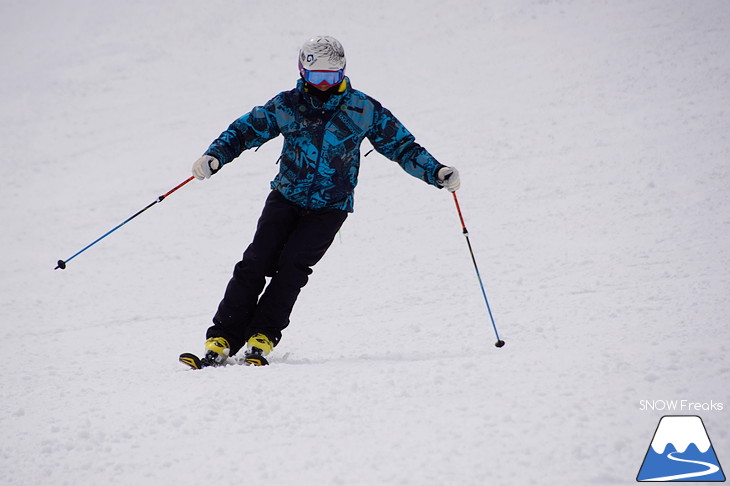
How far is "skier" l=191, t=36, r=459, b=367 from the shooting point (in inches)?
170

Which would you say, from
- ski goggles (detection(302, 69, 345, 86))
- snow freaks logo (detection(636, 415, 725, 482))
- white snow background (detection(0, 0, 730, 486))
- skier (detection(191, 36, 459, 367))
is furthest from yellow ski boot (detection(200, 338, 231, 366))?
snow freaks logo (detection(636, 415, 725, 482))

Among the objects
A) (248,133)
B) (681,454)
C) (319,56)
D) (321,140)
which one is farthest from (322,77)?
(681,454)

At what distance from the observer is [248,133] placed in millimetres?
4484

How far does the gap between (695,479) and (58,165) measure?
1097cm

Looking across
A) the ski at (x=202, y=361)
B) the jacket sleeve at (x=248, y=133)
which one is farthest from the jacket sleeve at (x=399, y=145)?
the ski at (x=202, y=361)

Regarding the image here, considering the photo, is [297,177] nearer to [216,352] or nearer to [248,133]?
[248,133]

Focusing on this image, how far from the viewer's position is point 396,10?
15.5 meters

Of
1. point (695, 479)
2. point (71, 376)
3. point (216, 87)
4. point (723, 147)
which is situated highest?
point (216, 87)

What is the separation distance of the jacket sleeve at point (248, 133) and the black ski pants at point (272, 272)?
454 mm

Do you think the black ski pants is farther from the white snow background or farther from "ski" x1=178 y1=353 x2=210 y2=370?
the white snow background

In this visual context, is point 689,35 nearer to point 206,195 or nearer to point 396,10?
point 396,10

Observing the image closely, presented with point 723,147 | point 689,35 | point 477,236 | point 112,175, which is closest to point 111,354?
point 477,236

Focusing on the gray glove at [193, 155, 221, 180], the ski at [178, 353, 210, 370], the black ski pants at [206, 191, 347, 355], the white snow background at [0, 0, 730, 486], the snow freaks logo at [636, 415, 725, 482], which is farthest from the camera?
the black ski pants at [206, 191, 347, 355]

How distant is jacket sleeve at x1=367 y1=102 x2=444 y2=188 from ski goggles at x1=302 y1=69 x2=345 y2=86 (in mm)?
385
